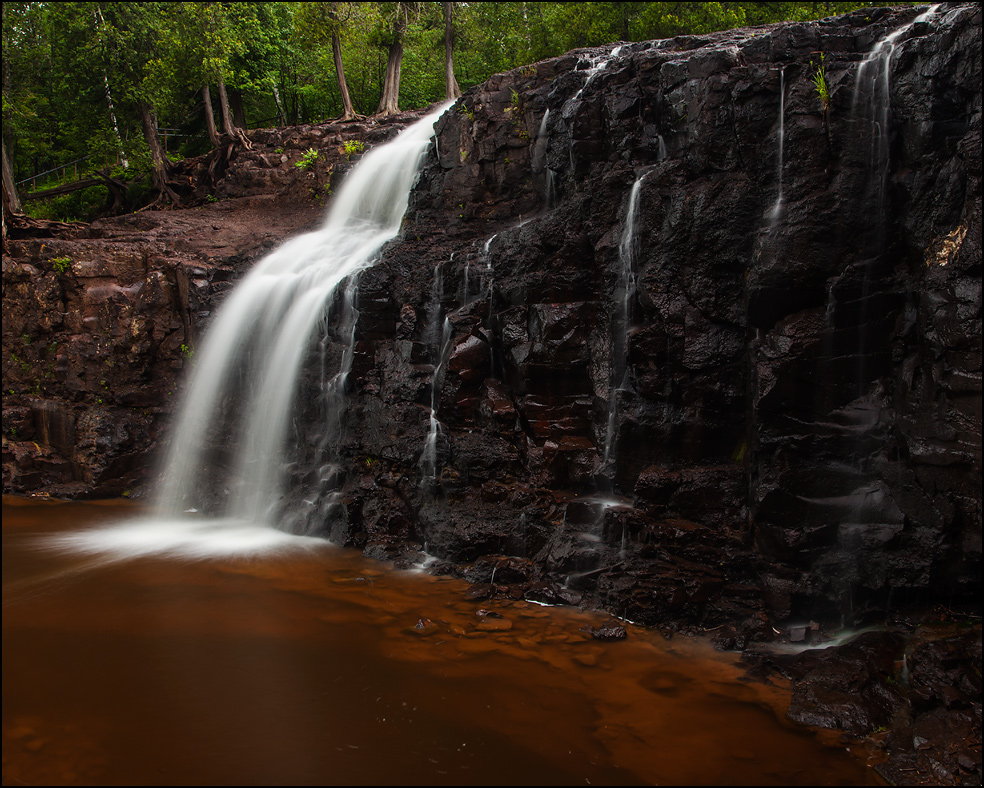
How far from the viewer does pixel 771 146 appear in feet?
25.0

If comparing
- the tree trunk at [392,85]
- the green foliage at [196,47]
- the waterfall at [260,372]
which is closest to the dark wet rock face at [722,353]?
the waterfall at [260,372]

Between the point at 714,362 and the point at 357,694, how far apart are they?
531 cm

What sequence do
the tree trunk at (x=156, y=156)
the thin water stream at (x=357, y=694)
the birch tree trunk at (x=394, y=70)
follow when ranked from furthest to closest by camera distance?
1. the birch tree trunk at (x=394, y=70)
2. the tree trunk at (x=156, y=156)
3. the thin water stream at (x=357, y=694)

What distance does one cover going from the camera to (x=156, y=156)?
19156mm

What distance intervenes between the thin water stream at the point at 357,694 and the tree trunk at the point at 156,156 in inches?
564

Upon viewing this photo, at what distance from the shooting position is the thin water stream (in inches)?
183

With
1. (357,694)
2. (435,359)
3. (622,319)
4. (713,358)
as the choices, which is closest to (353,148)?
(435,359)

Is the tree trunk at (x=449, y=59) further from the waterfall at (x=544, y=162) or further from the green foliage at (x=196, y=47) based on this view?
the waterfall at (x=544, y=162)

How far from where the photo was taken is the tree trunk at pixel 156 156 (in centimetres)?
1916

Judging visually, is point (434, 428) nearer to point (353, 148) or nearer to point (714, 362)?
point (714, 362)

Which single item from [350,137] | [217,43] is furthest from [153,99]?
[350,137]

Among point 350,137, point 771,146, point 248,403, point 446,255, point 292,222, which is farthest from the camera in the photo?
point 350,137

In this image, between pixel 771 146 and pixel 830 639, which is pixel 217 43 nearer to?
pixel 771 146

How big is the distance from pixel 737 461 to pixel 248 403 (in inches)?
322
